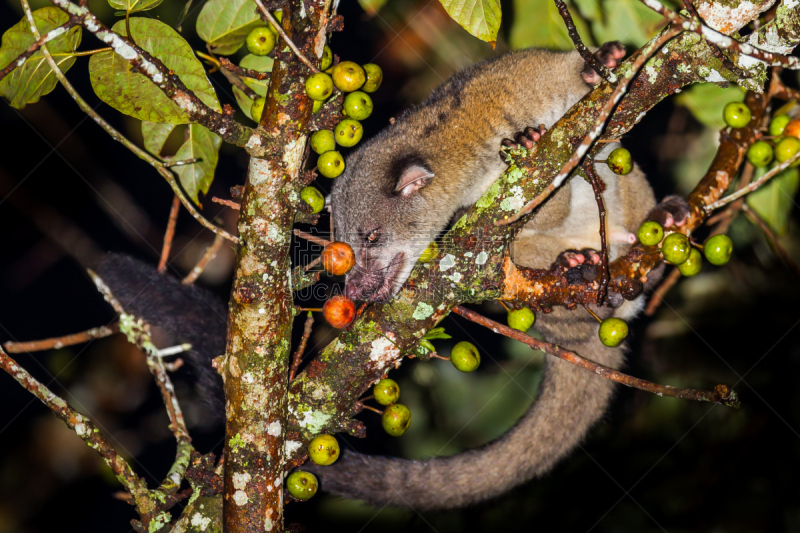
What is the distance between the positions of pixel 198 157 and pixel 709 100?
2.77 metres

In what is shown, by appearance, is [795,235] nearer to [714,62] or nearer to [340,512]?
[714,62]

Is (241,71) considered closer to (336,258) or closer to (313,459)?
(336,258)

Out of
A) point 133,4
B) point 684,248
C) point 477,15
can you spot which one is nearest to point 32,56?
point 133,4

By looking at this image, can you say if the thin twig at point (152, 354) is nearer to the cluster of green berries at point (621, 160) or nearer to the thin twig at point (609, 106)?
the thin twig at point (609, 106)

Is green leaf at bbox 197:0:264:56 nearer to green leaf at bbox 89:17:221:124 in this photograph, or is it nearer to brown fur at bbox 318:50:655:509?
green leaf at bbox 89:17:221:124

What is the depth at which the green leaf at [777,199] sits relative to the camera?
306cm

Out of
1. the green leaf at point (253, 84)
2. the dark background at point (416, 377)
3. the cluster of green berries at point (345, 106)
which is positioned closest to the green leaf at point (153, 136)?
the green leaf at point (253, 84)

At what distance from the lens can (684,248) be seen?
248cm

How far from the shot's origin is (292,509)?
379cm

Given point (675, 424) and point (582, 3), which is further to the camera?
point (675, 424)

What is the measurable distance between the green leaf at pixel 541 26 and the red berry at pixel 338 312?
1.89 metres

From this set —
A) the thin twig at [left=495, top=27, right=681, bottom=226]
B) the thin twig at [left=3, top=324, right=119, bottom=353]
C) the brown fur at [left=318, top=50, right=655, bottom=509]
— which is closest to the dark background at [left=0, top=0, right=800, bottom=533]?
the brown fur at [left=318, top=50, right=655, bottom=509]

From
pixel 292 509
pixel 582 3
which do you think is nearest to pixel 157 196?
pixel 292 509

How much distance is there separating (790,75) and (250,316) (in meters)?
Result: 3.46
